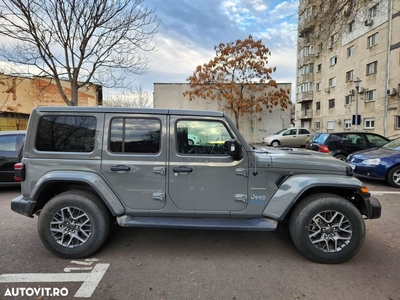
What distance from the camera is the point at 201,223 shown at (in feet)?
10.1

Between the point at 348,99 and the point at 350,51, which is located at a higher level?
the point at 350,51

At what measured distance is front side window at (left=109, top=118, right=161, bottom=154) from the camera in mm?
3133

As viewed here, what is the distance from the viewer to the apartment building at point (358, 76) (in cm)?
1964

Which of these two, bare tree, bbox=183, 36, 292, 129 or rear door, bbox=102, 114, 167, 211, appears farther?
bare tree, bbox=183, 36, 292, 129

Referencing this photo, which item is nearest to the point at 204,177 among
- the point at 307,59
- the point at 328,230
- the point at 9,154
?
the point at 328,230

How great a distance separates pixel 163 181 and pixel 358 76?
91.9 ft

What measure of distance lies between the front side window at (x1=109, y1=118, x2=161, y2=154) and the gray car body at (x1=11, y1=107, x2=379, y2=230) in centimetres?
8

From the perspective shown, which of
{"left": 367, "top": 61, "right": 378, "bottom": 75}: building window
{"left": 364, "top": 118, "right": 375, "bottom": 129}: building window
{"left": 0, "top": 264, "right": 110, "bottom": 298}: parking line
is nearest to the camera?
{"left": 0, "top": 264, "right": 110, "bottom": 298}: parking line

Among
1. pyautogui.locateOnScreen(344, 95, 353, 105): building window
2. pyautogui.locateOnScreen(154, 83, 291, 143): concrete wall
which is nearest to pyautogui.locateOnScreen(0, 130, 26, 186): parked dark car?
pyautogui.locateOnScreen(154, 83, 291, 143): concrete wall

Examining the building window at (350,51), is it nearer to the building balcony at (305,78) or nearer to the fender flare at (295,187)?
the building balcony at (305,78)

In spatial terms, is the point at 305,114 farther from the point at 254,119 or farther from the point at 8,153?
the point at 8,153

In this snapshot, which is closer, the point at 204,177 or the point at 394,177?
the point at 204,177

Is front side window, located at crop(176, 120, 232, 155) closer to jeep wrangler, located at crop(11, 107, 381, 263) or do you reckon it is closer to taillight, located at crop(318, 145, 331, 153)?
jeep wrangler, located at crop(11, 107, 381, 263)

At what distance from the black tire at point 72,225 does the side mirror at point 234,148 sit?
5.97ft
